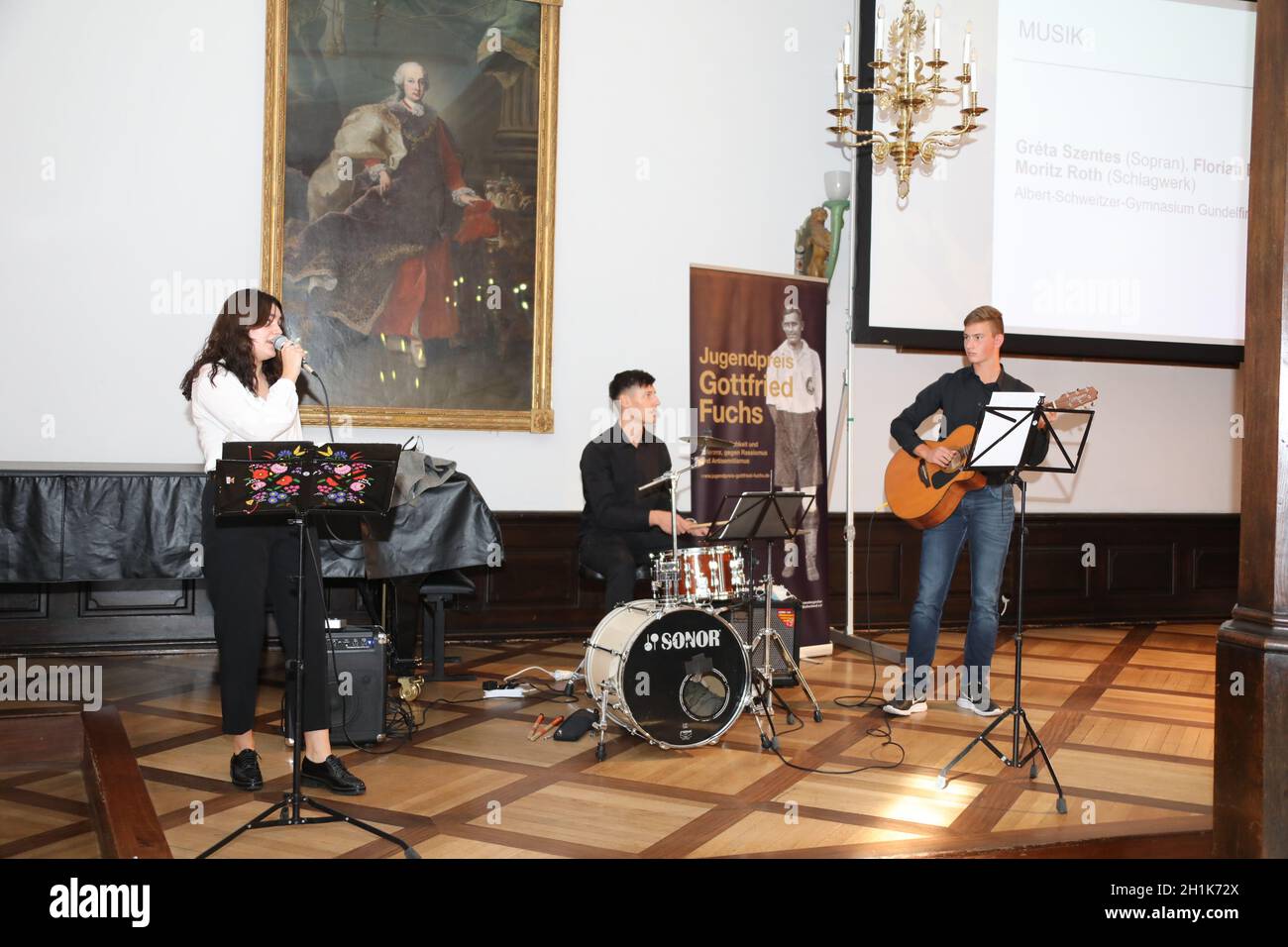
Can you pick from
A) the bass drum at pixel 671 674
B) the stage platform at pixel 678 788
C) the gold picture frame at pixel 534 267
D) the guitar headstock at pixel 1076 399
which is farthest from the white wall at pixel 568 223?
the guitar headstock at pixel 1076 399

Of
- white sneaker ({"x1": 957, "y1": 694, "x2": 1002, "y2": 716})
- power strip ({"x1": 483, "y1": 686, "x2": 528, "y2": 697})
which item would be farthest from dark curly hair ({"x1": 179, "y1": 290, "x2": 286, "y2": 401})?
white sneaker ({"x1": 957, "y1": 694, "x2": 1002, "y2": 716})

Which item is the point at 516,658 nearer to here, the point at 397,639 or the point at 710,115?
the point at 397,639

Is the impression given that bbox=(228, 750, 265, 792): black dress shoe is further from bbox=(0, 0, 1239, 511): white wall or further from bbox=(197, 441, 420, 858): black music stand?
bbox=(0, 0, 1239, 511): white wall

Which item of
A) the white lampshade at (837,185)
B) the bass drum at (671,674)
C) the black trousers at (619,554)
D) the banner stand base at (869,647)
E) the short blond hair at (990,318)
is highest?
the white lampshade at (837,185)

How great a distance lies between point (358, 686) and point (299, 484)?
5.00ft

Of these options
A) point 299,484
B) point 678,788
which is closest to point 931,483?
point 678,788

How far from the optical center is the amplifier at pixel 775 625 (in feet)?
17.4

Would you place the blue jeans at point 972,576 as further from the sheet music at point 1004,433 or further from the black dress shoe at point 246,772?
the black dress shoe at point 246,772

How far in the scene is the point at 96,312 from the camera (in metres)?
6.18

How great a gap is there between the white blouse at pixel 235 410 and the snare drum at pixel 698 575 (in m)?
1.63

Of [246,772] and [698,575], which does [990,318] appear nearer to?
[698,575]

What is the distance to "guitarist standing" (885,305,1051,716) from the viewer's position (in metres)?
5.02

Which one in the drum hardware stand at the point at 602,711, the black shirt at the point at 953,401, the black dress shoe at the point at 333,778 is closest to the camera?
the black dress shoe at the point at 333,778

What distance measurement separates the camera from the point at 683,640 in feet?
14.3
